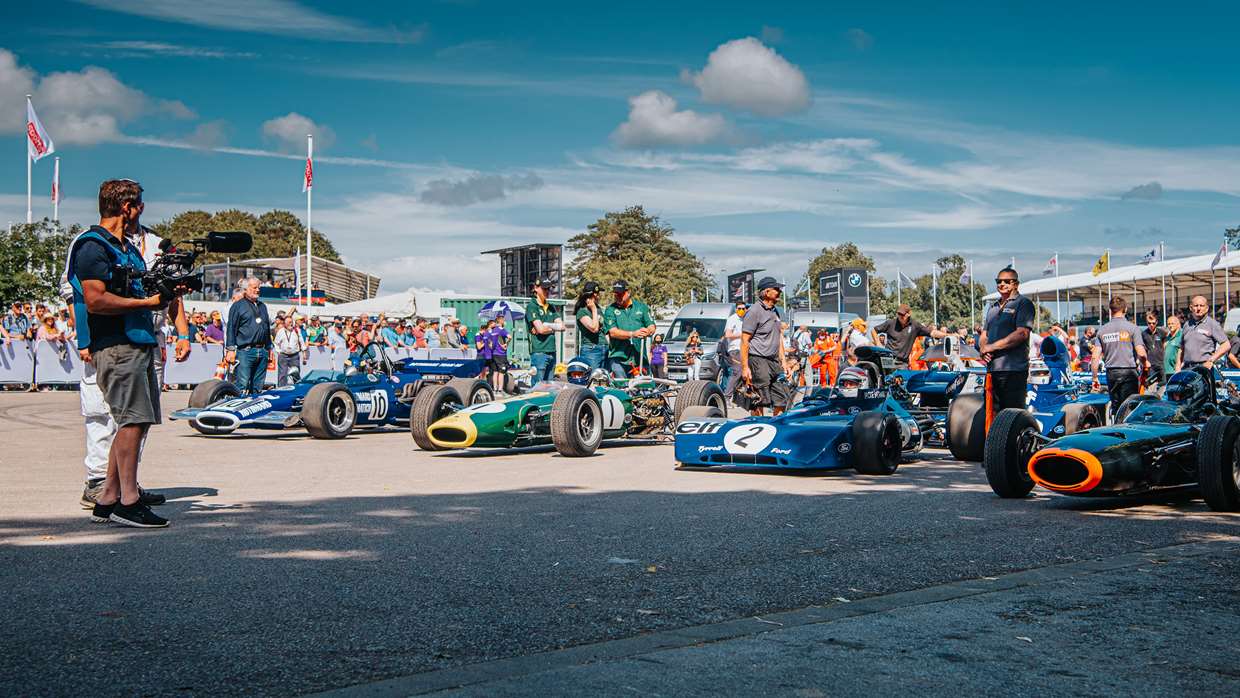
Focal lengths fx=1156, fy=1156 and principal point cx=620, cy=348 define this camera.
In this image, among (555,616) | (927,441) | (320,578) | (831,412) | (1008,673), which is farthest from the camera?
(927,441)

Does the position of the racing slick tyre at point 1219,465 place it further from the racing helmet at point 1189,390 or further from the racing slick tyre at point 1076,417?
the racing slick tyre at point 1076,417

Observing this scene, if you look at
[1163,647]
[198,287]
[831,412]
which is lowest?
[1163,647]

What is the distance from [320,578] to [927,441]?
8.46 meters

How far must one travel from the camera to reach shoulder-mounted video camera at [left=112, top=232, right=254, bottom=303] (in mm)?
6484

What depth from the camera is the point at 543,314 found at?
51.1 feet

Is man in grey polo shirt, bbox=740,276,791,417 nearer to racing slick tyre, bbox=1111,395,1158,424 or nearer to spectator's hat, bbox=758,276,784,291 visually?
spectator's hat, bbox=758,276,784,291

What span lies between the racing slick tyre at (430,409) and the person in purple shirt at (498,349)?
542 cm

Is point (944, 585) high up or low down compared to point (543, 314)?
down

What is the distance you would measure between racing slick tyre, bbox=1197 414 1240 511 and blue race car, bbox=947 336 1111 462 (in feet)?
8.13

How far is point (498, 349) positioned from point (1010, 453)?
11564mm

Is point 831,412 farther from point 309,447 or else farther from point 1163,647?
point 1163,647

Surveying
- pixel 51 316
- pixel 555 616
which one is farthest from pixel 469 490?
pixel 51 316

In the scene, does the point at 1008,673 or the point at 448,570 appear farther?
the point at 448,570

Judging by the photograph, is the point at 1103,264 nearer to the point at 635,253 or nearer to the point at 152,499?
the point at 635,253
